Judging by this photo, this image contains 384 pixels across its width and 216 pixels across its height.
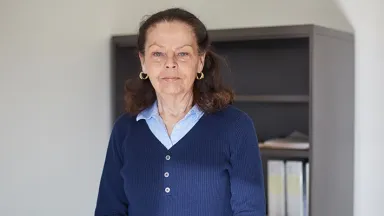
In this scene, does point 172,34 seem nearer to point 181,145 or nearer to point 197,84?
point 197,84

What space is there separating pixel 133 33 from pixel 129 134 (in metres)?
1.17

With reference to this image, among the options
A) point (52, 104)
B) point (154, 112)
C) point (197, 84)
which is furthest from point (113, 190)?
point (52, 104)

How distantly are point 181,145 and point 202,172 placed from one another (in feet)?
0.29

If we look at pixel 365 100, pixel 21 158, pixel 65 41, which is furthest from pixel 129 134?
pixel 365 100

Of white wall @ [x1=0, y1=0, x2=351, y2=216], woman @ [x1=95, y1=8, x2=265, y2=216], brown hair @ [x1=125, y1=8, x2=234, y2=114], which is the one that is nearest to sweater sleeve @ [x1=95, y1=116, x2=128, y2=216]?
woman @ [x1=95, y1=8, x2=265, y2=216]

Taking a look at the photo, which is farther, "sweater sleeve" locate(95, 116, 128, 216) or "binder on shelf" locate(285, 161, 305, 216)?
"binder on shelf" locate(285, 161, 305, 216)

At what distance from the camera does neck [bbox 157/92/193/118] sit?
1.47 metres

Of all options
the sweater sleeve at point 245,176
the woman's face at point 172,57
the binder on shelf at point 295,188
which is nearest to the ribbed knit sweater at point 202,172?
the sweater sleeve at point 245,176

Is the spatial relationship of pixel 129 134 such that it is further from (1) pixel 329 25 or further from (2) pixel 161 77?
(1) pixel 329 25

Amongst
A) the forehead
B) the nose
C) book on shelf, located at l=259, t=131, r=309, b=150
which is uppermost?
the forehead

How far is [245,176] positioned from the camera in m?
1.38

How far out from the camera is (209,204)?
1394 mm

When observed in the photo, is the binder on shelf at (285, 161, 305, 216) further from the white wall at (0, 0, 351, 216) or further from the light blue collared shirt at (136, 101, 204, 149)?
the light blue collared shirt at (136, 101, 204, 149)

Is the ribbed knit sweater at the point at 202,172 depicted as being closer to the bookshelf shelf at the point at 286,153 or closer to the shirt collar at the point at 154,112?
the shirt collar at the point at 154,112
